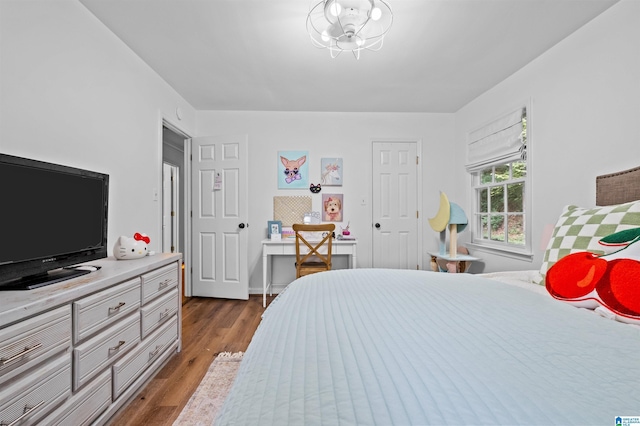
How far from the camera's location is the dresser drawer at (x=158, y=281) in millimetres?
1808

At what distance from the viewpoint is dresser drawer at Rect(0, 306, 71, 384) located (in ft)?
3.19

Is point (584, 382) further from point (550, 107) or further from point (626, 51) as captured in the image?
point (550, 107)

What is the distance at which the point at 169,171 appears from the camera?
186 inches

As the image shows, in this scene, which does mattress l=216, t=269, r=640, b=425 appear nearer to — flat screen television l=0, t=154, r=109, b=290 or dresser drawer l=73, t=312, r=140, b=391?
dresser drawer l=73, t=312, r=140, b=391

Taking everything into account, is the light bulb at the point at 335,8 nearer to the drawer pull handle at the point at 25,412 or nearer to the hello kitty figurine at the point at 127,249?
the hello kitty figurine at the point at 127,249

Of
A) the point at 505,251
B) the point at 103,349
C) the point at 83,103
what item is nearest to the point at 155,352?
the point at 103,349

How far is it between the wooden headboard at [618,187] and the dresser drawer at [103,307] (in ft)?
9.73

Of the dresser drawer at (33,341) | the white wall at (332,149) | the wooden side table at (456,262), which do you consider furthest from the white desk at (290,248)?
the dresser drawer at (33,341)

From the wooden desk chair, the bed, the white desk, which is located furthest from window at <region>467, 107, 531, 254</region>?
the bed

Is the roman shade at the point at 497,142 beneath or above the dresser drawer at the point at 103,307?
above

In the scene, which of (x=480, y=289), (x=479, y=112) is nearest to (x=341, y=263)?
(x=479, y=112)

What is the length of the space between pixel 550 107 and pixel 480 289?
7.34 feet

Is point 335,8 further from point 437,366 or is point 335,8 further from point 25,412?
point 25,412

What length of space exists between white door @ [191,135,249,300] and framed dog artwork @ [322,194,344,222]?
1061 mm
